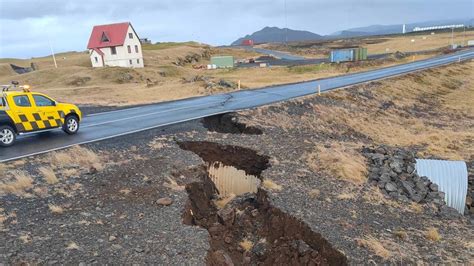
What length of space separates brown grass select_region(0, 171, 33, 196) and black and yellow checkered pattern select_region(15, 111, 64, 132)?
3569mm

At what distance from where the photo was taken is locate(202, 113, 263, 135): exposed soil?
1872cm

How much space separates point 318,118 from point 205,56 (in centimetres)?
8606

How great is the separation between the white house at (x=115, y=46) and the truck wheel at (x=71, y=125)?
52341 millimetres

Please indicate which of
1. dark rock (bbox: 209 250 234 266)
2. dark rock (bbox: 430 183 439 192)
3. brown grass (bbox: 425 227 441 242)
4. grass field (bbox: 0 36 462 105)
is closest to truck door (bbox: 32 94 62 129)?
dark rock (bbox: 209 250 234 266)

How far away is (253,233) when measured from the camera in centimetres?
1066

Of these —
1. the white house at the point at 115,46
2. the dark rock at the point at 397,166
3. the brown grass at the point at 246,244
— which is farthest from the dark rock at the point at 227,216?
the white house at the point at 115,46

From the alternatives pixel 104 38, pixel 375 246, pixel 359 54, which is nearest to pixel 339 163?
pixel 375 246

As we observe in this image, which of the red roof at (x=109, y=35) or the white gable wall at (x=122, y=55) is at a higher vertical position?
the red roof at (x=109, y=35)

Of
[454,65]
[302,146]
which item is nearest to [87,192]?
[302,146]

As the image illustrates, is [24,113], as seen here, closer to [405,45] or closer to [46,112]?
[46,112]

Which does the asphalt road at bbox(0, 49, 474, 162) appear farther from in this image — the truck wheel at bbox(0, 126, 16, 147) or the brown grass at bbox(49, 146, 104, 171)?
the brown grass at bbox(49, 146, 104, 171)

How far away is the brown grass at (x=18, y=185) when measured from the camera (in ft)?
34.6

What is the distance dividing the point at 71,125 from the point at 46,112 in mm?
1488

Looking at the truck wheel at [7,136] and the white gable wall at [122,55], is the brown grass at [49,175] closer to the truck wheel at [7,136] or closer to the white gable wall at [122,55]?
the truck wheel at [7,136]
